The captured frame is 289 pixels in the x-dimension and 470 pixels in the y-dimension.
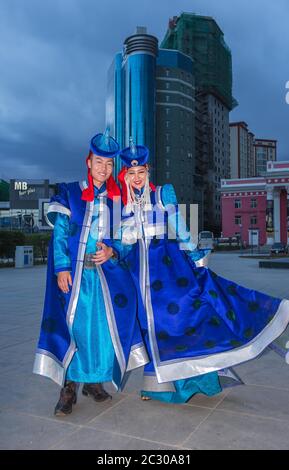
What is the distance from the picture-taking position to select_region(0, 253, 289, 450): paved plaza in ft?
8.24

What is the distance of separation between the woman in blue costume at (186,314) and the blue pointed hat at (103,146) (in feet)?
1.67

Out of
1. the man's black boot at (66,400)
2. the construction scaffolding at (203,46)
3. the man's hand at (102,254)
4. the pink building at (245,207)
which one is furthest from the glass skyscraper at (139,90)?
the man's black boot at (66,400)

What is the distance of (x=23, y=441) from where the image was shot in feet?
8.29

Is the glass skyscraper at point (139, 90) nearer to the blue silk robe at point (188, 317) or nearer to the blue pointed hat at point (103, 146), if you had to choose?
the blue pointed hat at point (103, 146)

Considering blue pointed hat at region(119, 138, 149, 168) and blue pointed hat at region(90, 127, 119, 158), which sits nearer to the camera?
blue pointed hat at region(90, 127, 119, 158)

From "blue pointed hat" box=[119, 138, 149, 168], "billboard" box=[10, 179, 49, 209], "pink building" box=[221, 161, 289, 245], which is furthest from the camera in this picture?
"pink building" box=[221, 161, 289, 245]

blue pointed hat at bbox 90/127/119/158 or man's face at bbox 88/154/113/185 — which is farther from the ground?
blue pointed hat at bbox 90/127/119/158

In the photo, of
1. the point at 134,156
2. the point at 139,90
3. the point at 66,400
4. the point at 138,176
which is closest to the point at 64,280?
the point at 66,400

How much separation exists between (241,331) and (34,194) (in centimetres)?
5233

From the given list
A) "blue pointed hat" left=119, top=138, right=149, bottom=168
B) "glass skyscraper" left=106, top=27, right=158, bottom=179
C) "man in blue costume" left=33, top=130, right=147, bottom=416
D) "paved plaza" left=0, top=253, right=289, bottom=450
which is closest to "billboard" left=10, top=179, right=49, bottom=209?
"glass skyscraper" left=106, top=27, right=158, bottom=179

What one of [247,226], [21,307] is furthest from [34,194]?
[21,307]

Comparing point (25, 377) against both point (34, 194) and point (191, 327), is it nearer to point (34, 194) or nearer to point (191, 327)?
point (191, 327)

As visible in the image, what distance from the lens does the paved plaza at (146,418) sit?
2.51m

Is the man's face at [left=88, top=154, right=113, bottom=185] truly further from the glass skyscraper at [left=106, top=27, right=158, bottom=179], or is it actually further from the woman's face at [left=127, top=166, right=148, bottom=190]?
the glass skyscraper at [left=106, top=27, right=158, bottom=179]
